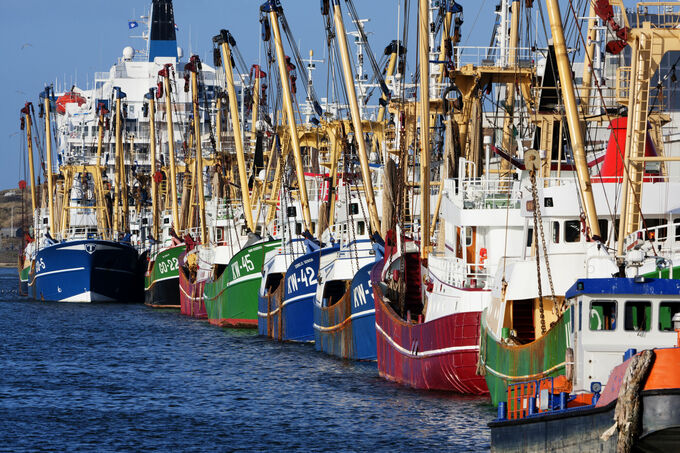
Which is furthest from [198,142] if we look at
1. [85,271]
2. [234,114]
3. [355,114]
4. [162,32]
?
[162,32]

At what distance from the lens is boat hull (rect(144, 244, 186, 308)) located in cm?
6875

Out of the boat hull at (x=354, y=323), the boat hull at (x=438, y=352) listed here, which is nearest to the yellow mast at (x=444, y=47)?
the boat hull at (x=354, y=323)

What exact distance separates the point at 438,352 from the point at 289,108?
20767 mm

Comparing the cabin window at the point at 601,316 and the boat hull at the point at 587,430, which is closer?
the boat hull at the point at 587,430

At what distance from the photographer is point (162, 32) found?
11981 cm

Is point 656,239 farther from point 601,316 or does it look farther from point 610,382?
point 610,382

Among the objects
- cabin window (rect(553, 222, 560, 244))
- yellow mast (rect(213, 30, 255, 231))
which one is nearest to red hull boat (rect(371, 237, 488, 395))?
cabin window (rect(553, 222, 560, 244))

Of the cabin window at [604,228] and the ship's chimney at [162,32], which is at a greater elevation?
the ship's chimney at [162,32]

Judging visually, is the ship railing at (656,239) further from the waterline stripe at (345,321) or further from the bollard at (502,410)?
the waterline stripe at (345,321)

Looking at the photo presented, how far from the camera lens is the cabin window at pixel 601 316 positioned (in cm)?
1808

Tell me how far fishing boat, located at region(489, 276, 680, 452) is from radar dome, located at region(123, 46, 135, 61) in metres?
101

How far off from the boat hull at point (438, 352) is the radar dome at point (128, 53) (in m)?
90.5

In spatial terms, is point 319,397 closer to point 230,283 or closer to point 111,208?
point 230,283

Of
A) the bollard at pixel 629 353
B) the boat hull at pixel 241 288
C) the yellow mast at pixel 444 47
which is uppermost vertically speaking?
the yellow mast at pixel 444 47
